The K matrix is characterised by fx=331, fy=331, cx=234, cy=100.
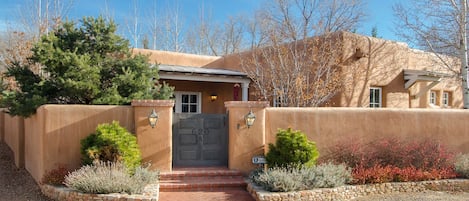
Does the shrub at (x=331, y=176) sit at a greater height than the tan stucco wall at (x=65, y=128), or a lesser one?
lesser

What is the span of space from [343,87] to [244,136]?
5.87m

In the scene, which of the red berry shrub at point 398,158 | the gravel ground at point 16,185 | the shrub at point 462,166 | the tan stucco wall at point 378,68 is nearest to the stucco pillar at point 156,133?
the gravel ground at point 16,185

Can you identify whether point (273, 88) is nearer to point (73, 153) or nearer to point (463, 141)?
point (463, 141)

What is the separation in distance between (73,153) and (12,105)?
236cm

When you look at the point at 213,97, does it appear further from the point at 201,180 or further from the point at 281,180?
the point at 281,180

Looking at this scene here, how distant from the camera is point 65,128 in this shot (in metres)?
7.98

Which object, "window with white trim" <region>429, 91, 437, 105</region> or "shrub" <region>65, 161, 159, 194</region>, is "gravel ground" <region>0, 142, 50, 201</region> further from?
"window with white trim" <region>429, 91, 437, 105</region>

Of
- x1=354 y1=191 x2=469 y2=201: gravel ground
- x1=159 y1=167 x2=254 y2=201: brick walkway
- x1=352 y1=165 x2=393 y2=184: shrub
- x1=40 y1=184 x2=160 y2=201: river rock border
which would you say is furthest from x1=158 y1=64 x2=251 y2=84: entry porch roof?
x1=354 y1=191 x2=469 y2=201: gravel ground

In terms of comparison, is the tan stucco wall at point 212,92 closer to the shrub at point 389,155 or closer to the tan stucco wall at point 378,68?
the tan stucco wall at point 378,68

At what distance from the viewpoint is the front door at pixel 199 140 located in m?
9.15

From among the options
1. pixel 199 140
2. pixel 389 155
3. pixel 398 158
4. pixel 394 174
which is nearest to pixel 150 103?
pixel 199 140

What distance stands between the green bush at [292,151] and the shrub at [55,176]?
16.1ft

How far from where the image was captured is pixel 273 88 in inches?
512

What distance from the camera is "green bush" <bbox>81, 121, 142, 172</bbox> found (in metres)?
7.46
